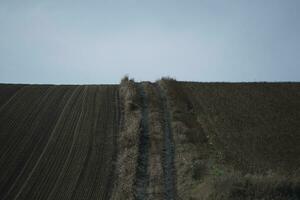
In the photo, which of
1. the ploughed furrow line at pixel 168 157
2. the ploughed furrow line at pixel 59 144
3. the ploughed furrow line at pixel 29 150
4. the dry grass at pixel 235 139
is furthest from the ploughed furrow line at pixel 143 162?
the ploughed furrow line at pixel 29 150

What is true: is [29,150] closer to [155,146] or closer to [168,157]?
[155,146]

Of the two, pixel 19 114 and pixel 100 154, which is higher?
pixel 19 114

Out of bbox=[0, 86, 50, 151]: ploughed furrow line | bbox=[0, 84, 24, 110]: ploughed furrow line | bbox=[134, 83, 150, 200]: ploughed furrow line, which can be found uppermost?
bbox=[0, 84, 24, 110]: ploughed furrow line

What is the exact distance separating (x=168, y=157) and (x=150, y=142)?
2665 millimetres

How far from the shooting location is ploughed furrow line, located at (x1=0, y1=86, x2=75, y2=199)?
2338 cm

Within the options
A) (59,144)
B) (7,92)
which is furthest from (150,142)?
(7,92)

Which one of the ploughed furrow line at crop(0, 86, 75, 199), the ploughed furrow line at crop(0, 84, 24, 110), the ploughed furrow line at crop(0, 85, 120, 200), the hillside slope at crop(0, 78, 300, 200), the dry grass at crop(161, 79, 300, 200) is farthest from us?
the ploughed furrow line at crop(0, 84, 24, 110)

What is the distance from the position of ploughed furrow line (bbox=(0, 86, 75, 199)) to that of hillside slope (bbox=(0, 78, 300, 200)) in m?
0.05

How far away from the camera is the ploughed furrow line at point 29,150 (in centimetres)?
2338

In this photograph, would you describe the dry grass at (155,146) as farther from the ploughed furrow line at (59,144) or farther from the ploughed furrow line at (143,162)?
the ploughed furrow line at (59,144)

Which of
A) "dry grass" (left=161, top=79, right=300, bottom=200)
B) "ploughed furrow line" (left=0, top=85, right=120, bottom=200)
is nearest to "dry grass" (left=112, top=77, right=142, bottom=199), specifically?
"ploughed furrow line" (left=0, top=85, right=120, bottom=200)

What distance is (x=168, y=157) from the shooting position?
26.8 metres

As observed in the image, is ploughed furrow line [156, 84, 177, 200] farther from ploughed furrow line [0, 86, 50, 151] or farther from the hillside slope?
ploughed furrow line [0, 86, 50, 151]

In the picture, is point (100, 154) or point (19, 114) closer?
point (100, 154)
